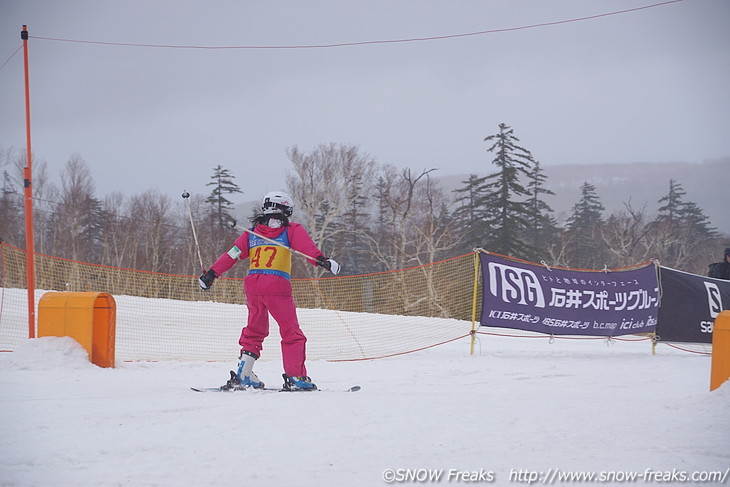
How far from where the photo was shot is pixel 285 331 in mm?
6047

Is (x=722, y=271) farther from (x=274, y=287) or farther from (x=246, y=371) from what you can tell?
(x=246, y=371)

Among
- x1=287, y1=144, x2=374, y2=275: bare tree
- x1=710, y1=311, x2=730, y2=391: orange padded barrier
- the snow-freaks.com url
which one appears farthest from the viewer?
x1=287, y1=144, x2=374, y2=275: bare tree

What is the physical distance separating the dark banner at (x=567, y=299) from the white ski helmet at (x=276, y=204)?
14.2 feet

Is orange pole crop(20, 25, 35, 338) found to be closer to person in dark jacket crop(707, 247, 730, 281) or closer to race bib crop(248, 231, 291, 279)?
race bib crop(248, 231, 291, 279)

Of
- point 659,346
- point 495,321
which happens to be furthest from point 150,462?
point 659,346

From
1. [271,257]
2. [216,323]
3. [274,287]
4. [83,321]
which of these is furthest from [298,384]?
[216,323]

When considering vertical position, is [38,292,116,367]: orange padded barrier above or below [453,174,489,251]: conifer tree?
below

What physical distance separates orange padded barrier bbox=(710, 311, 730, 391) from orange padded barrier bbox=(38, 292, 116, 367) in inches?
247

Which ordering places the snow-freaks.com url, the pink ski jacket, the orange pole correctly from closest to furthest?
the snow-freaks.com url
the pink ski jacket
the orange pole

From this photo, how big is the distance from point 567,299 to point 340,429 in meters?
7.34

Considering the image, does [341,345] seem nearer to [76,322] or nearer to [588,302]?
[588,302]

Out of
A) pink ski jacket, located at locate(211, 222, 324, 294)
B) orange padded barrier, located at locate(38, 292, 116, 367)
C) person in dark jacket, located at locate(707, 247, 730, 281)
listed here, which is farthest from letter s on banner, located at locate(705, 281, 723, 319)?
orange padded barrier, located at locate(38, 292, 116, 367)

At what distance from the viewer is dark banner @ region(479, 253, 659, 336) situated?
32.3 ft

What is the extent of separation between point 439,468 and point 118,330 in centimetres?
1078
